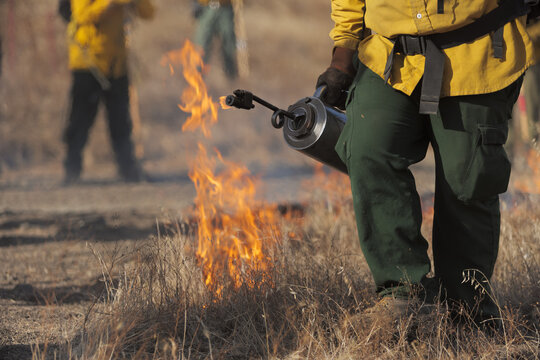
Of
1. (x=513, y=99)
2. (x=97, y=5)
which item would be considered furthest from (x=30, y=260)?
(x=97, y=5)

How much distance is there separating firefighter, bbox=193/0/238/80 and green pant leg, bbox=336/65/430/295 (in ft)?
29.7

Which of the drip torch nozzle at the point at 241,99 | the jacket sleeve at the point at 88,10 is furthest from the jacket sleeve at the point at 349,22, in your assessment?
the jacket sleeve at the point at 88,10

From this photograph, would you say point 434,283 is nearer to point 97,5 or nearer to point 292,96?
point 97,5

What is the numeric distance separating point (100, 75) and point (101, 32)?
0.54m

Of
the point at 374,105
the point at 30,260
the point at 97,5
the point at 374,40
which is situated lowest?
the point at 30,260

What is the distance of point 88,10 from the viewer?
817 cm

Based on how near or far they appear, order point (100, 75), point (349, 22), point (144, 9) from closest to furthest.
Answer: point (349, 22), point (144, 9), point (100, 75)

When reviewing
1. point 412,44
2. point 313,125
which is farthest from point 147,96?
point 412,44

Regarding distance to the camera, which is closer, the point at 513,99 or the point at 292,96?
the point at 513,99

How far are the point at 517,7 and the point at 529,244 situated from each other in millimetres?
1541

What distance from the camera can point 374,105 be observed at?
2637mm

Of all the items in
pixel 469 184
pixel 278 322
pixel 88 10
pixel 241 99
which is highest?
pixel 88 10

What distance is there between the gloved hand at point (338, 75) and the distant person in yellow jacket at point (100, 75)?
5823mm

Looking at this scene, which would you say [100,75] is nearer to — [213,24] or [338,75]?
[213,24]
